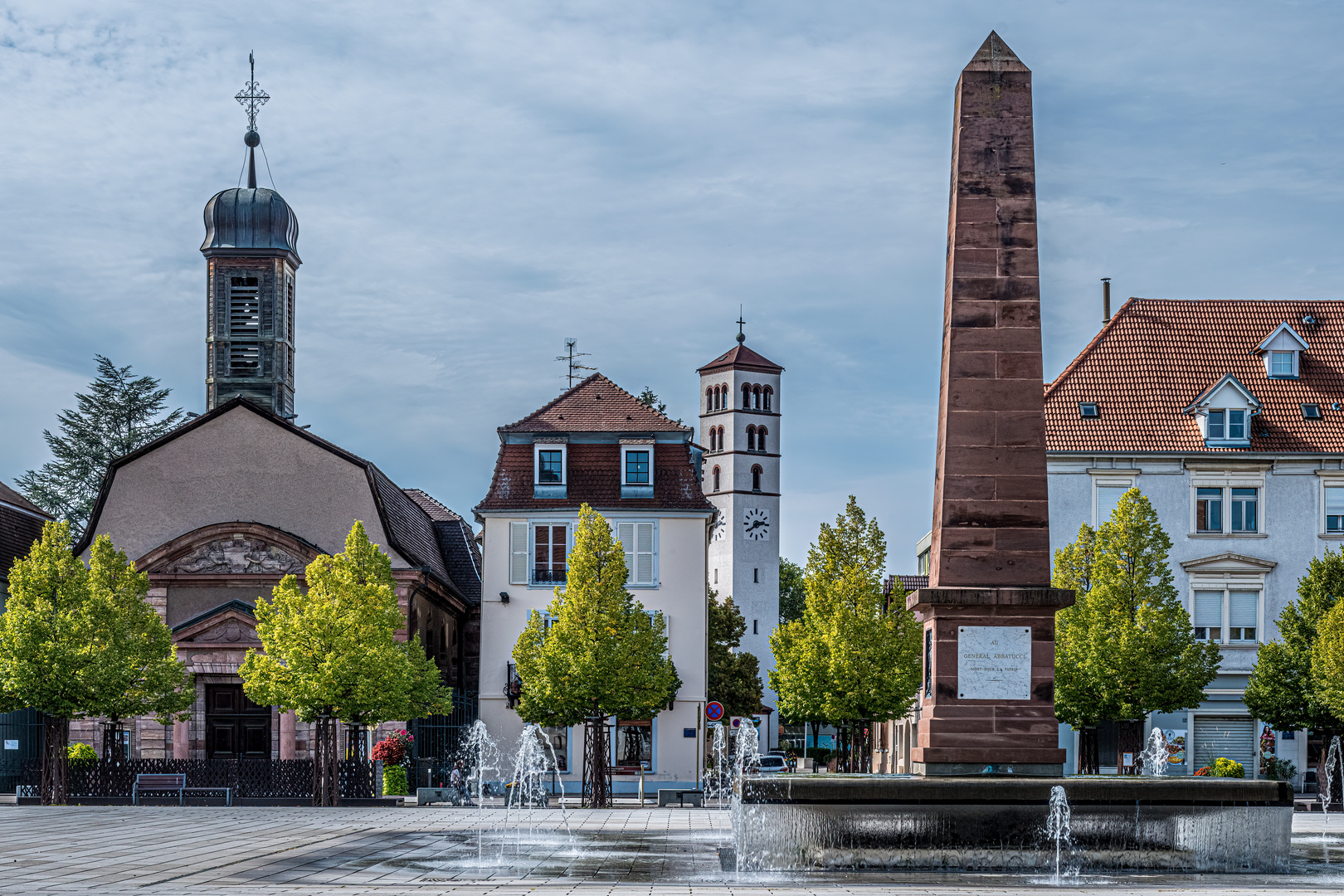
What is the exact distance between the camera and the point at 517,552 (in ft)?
167

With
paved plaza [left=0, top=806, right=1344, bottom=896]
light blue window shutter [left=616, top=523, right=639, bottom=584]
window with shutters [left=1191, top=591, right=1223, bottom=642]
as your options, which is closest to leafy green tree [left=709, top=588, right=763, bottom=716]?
light blue window shutter [left=616, top=523, right=639, bottom=584]

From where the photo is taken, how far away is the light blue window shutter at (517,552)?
50.8 meters

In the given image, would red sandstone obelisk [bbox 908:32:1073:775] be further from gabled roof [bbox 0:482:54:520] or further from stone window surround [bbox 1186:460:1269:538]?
gabled roof [bbox 0:482:54:520]

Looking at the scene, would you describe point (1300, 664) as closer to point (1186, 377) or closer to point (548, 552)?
point (1186, 377)

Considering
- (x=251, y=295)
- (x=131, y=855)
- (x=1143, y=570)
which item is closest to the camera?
(x=131, y=855)

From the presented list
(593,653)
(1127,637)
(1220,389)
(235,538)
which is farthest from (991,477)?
(235,538)

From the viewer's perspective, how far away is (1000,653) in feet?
69.8

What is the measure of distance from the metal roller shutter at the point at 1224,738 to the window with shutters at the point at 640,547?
15.6 meters

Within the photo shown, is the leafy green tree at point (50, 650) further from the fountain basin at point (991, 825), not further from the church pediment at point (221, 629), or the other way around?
the fountain basin at point (991, 825)

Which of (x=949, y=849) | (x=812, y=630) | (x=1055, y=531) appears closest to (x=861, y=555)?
(x=812, y=630)

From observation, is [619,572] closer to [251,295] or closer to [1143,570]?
[1143,570]

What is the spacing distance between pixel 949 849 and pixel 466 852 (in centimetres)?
683

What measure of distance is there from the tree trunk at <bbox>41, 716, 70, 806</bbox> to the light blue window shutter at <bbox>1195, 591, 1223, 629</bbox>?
97.8 ft

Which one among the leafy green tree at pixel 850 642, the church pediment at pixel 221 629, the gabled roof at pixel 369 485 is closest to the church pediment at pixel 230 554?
the church pediment at pixel 221 629
